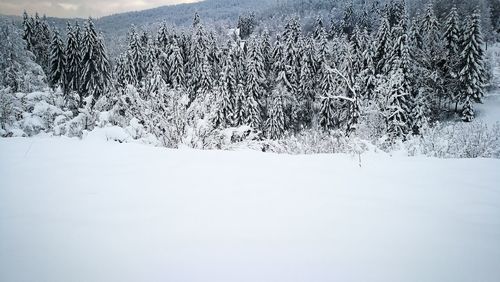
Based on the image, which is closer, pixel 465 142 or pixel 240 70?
pixel 465 142

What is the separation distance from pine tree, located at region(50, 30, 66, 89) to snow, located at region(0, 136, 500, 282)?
4054cm

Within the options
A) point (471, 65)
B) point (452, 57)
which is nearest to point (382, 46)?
point (452, 57)

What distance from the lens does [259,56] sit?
126 feet

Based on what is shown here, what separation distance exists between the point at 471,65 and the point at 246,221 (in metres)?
46.4

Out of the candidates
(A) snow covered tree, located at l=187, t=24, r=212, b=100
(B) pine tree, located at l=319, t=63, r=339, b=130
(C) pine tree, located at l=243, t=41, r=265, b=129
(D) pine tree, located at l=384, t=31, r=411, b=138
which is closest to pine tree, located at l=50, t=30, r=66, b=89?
(A) snow covered tree, located at l=187, t=24, r=212, b=100

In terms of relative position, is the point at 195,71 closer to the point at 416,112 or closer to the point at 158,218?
the point at 416,112

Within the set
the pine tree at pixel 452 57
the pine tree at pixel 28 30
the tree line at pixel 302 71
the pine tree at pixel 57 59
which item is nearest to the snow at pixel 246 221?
the tree line at pixel 302 71

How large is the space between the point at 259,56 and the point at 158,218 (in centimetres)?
3657

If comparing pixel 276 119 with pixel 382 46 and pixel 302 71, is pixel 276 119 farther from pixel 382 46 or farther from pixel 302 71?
pixel 382 46

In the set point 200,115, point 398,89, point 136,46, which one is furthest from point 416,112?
point 136,46

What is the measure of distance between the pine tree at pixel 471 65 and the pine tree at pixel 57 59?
4845 centimetres

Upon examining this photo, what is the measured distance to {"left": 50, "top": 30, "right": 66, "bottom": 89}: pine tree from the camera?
129 ft

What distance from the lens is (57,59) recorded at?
131ft

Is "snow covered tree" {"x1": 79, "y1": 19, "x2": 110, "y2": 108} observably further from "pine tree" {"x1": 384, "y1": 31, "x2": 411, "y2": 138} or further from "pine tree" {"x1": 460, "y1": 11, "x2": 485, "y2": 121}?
"pine tree" {"x1": 460, "y1": 11, "x2": 485, "y2": 121}
